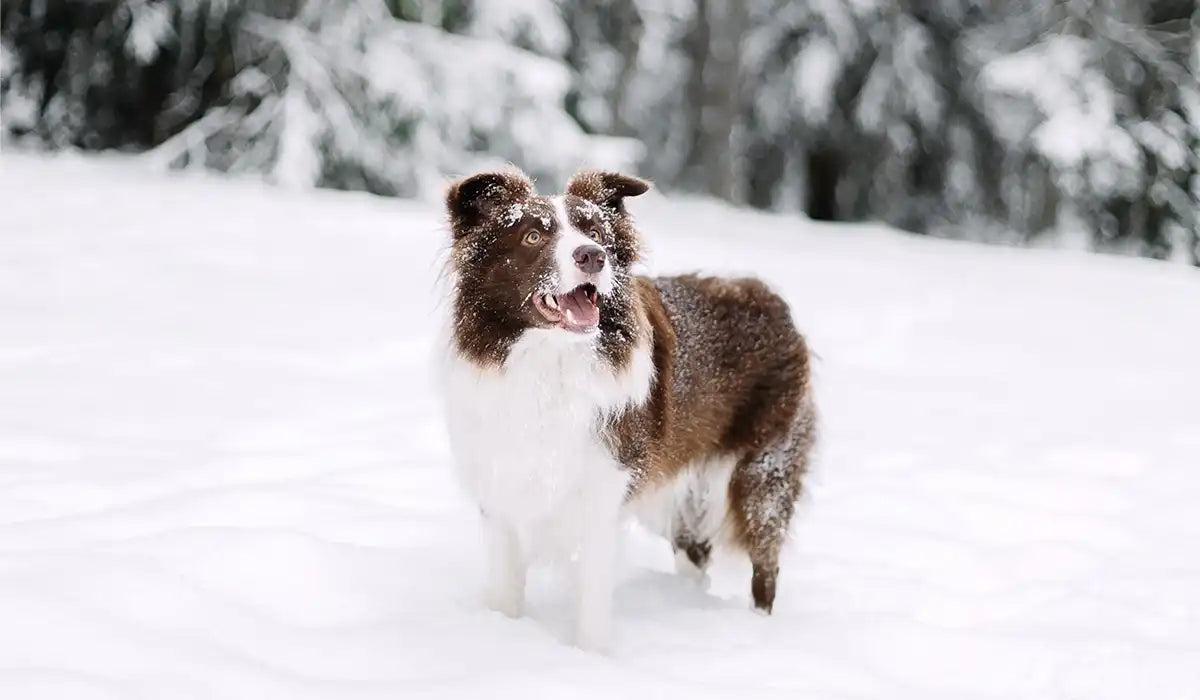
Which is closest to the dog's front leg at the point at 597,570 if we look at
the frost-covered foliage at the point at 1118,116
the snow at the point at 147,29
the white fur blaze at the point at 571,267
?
the white fur blaze at the point at 571,267

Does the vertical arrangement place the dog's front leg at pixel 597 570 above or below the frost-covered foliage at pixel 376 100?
below

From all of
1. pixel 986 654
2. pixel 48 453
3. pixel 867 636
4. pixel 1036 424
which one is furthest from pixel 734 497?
pixel 1036 424

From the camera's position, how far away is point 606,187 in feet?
13.0

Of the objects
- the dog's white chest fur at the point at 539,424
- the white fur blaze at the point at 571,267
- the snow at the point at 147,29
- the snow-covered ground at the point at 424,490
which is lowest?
the snow-covered ground at the point at 424,490

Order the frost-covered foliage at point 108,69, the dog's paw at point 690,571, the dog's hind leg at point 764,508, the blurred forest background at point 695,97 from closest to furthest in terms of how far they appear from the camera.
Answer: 1. the dog's hind leg at point 764,508
2. the dog's paw at point 690,571
3. the frost-covered foliage at point 108,69
4. the blurred forest background at point 695,97

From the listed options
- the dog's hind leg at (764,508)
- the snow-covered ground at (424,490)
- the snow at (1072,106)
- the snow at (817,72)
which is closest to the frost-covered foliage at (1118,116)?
the snow at (1072,106)

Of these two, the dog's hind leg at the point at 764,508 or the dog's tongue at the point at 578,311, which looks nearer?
the dog's tongue at the point at 578,311

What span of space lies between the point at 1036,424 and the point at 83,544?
5.64m

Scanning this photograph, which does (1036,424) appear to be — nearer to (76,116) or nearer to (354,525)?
(354,525)

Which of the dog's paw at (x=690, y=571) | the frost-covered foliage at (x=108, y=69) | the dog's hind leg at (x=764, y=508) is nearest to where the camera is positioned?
the dog's hind leg at (x=764, y=508)

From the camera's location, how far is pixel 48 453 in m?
5.13

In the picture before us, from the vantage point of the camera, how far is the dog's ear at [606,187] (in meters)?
3.93

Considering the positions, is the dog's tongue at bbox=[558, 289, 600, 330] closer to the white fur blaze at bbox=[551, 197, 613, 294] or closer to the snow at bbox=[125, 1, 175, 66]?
the white fur blaze at bbox=[551, 197, 613, 294]

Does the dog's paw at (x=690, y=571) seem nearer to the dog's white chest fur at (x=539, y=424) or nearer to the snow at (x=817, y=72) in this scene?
the dog's white chest fur at (x=539, y=424)
